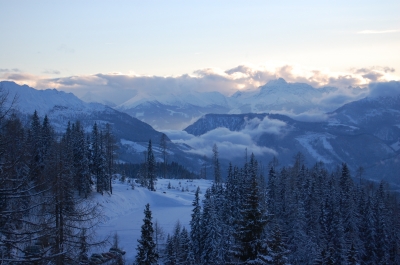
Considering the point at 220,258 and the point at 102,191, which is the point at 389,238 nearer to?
the point at 220,258

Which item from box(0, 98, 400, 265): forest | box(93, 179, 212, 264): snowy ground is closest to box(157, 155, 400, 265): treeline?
box(0, 98, 400, 265): forest

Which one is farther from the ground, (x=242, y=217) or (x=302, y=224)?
(x=242, y=217)

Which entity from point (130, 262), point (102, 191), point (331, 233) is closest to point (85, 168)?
point (102, 191)

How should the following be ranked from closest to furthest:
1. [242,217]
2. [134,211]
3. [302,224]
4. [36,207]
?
[36,207], [242,217], [302,224], [134,211]

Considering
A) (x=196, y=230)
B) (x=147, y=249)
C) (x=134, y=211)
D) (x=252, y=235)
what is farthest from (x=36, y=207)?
(x=134, y=211)

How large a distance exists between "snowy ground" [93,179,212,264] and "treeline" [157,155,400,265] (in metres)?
6.36

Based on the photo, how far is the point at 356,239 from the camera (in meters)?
51.3

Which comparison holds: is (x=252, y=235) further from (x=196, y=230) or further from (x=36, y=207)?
(x=196, y=230)

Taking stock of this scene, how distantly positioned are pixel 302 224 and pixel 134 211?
29.1 metres

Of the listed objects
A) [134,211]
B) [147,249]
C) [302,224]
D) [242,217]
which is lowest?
[134,211]

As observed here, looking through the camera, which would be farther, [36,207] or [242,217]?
[242,217]

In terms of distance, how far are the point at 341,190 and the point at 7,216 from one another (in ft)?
191

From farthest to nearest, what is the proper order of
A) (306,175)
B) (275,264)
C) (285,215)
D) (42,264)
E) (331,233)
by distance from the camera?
(306,175) < (285,215) < (331,233) < (275,264) < (42,264)

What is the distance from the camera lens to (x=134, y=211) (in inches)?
2483
